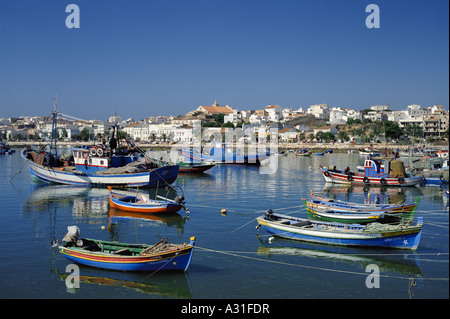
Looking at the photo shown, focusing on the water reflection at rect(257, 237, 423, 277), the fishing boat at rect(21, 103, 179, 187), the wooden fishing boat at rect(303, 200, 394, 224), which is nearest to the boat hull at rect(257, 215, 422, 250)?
the water reflection at rect(257, 237, 423, 277)

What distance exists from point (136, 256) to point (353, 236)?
830 centimetres

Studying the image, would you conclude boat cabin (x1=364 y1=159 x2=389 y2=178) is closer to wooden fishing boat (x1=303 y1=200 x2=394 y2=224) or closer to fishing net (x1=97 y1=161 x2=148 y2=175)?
wooden fishing boat (x1=303 y1=200 x2=394 y2=224)

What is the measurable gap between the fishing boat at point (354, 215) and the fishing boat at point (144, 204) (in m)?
6.90

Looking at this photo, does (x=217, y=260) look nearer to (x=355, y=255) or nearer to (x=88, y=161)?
(x=355, y=255)

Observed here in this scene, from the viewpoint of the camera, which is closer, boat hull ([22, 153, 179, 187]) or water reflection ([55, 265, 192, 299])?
water reflection ([55, 265, 192, 299])

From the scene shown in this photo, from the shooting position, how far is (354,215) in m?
19.5

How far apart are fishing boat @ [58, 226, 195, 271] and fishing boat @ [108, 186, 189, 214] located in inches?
314

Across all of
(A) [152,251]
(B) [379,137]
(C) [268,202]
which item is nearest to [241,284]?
(A) [152,251]

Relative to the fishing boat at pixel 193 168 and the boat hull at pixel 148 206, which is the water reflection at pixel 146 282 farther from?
the fishing boat at pixel 193 168

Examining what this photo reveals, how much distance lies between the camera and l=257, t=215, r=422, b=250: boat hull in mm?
15859

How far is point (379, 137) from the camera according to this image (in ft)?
354

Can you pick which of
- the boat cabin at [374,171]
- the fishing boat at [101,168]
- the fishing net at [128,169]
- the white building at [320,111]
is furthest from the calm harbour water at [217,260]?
the white building at [320,111]

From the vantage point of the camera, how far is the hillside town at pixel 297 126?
344 feet
